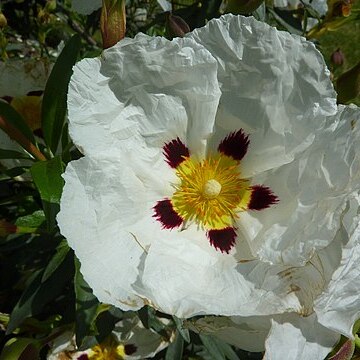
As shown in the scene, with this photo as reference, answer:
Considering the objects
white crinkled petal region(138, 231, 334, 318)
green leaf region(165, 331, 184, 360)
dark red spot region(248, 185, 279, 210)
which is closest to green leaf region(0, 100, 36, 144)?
white crinkled petal region(138, 231, 334, 318)

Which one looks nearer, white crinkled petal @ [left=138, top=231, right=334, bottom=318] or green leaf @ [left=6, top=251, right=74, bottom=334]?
white crinkled petal @ [left=138, top=231, right=334, bottom=318]

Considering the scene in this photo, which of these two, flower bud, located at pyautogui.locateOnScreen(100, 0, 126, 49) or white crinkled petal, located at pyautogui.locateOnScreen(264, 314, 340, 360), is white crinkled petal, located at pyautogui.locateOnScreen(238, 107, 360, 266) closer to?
white crinkled petal, located at pyautogui.locateOnScreen(264, 314, 340, 360)

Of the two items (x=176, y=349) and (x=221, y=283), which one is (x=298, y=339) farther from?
(x=176, y=349)

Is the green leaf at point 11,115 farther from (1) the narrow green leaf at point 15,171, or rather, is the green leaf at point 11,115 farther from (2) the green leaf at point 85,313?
(2) the green leaf at point 85,313

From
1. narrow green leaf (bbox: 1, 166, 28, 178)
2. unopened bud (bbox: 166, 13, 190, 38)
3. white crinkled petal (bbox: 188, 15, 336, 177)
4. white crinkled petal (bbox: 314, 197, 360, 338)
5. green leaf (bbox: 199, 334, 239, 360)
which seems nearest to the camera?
white crinkled petal (bbox: 314, 197, 360, 338)

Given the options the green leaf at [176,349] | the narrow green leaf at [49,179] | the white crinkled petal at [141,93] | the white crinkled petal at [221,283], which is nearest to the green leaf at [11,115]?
the narrow green leaf at [49,179]

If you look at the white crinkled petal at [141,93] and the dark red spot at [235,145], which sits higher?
the white crinkled petal at [141,93]

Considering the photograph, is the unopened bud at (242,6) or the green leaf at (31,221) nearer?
the unopened bud at (242,6)
